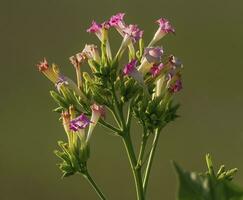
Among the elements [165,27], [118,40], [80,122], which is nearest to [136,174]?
[80,122]

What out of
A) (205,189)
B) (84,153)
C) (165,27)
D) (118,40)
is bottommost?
(205,189)

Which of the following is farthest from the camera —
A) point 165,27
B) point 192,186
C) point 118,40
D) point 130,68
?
point 118,40

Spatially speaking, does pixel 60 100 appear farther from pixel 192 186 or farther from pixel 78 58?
pixel 192 186

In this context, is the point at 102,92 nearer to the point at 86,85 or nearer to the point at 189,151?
the point at 86,85

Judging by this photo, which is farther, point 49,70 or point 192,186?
point 49,70

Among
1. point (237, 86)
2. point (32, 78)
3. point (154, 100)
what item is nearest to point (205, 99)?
point (237, 86)

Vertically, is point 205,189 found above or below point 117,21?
below
